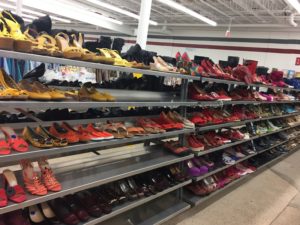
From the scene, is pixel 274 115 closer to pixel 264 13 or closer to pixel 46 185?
pixel 46 185

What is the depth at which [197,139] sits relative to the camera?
387 centimetres

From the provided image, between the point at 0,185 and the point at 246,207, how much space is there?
3212 mm

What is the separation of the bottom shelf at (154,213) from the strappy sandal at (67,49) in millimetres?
1893

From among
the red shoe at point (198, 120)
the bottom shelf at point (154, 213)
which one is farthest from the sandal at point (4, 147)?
the red shoe at point (198, 120)

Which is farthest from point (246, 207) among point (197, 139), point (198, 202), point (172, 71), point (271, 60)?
point (271, 60)

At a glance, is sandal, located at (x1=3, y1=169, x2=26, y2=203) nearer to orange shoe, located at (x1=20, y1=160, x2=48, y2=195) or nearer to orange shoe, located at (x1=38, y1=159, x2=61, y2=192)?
orange shoe, located at (x1=20, y1=160, x2=48, y2=195)

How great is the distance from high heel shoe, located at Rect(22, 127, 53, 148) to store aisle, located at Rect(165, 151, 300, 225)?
185cm

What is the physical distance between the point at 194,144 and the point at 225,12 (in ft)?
27.6

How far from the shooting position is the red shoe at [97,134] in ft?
7.86

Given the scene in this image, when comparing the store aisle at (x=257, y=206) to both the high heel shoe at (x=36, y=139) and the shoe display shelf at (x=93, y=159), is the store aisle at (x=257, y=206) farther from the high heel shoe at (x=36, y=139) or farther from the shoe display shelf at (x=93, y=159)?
the high heel shoe at (x=36, y=139)

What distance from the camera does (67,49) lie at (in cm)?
205

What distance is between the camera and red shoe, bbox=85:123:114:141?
2.39 metres

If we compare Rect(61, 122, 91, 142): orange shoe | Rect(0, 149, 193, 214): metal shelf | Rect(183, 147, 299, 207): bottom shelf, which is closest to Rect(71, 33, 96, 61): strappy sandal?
Rect(61, 122, 91, 142): orange shoe

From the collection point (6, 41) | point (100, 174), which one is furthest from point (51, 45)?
point (100, 174)
